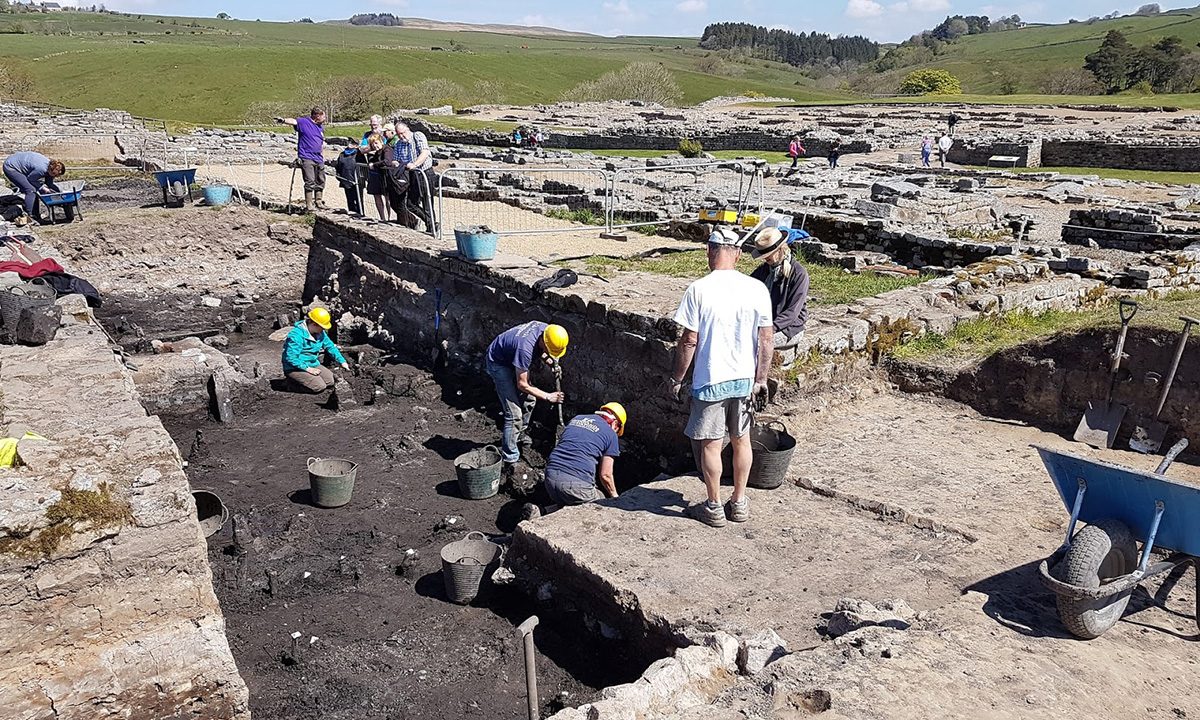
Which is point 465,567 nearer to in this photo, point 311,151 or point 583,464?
point 583,464

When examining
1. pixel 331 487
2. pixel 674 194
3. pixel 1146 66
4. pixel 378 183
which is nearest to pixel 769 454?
pixel 331 487

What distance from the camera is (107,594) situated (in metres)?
4.72

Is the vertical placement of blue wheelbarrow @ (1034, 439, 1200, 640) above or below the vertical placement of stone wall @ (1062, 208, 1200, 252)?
below

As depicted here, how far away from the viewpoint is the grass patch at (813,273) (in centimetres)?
1030

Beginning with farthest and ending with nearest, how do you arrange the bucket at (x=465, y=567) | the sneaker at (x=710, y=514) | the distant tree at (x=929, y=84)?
the distant tree at (x=929, y=84)
the bucket at (x=465, y=567)
the sneaker at (x=710, y=514)

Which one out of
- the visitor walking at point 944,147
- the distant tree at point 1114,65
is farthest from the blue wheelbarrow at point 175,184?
the distant tree at point 1114,65

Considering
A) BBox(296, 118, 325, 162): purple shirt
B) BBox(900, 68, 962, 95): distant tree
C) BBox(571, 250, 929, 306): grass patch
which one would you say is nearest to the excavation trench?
BBox(571, 250, 929, 306): grass patch

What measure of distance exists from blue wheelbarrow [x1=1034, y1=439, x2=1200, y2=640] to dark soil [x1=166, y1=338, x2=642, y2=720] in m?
2.57

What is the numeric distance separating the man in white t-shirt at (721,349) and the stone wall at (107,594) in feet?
10.6

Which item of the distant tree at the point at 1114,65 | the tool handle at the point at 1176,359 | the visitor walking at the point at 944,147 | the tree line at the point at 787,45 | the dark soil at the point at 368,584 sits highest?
the tree line at the point at 787,45

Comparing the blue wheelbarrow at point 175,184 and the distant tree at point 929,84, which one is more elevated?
the distant tree at point 929,84

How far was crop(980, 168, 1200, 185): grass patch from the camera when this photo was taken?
23.5 metres

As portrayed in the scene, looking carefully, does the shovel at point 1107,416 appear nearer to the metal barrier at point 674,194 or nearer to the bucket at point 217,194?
the metal barrier at point 674,194

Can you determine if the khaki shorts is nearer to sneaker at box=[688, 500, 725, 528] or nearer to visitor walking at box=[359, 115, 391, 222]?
sneaker at box=[688, 500, 725, 528]
